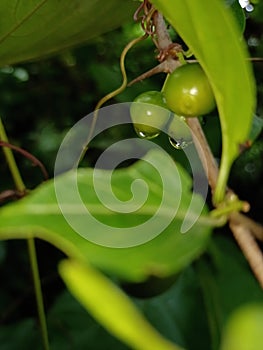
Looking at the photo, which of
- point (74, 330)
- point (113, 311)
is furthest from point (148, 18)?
point (74, 330)

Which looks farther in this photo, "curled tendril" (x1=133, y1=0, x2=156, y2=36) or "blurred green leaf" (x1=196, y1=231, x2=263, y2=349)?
"blurred green leaf" (x1=196, y1=231, x2=263, y2=349)

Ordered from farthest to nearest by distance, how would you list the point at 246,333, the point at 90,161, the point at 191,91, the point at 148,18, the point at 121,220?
the point at 90,161
the point at 148,18
the point at 191,91
the point at 121,220
the point at 246,333

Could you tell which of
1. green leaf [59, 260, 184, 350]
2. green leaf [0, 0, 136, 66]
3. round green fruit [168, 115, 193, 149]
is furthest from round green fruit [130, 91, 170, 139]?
green leaf [59, 260, 184, 350]

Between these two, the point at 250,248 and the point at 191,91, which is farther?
the point at 191,91

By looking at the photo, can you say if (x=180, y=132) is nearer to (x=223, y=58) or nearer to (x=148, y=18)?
(x=148, y=18)

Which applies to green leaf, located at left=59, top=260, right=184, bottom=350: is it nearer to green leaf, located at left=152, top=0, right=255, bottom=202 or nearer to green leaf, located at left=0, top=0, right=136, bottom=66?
green leaf, located at left=152, top=0, right=255, bottom=202

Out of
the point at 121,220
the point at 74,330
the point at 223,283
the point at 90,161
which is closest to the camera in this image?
the point at 121,220

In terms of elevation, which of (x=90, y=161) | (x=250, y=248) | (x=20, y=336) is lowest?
(x=20, y=336)
